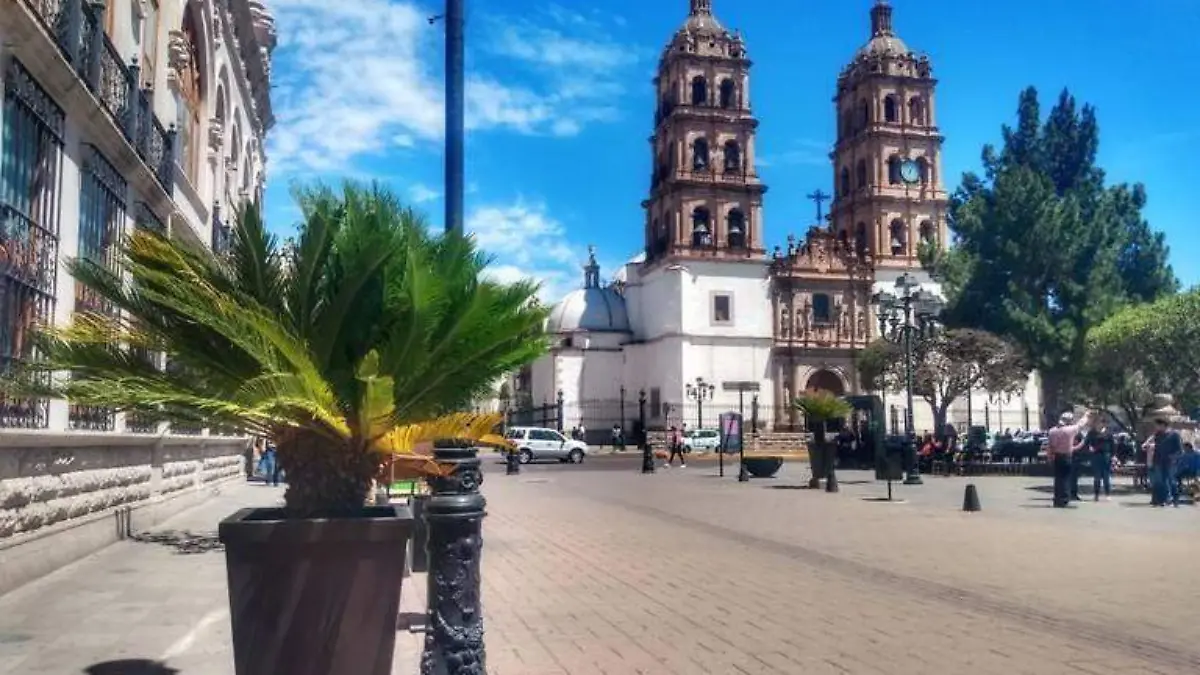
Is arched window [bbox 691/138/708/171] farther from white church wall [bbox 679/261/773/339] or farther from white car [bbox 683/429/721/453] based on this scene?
white car [bbox 683/429/721/453]

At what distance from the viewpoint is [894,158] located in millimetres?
64500

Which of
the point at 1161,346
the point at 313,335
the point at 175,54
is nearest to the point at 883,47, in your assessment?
the point at 1161,346

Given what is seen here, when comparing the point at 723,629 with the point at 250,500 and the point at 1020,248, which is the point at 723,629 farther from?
the point at 1020,248

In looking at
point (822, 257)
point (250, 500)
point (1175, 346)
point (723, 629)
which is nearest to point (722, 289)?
point (822, 257)

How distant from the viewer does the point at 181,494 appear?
15.0 m

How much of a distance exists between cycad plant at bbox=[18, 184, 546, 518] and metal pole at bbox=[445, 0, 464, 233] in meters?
2.47

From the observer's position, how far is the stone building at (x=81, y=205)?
7.45 meters

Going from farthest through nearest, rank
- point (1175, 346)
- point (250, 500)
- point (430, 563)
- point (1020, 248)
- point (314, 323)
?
point (1020, 248), point (1175, 346), point (250, 500), point (314, 323), point (430, 563)

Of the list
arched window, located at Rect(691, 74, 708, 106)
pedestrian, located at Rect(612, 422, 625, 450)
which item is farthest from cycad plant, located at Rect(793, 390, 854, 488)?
arched window, located at Rect(691, 74, 708, 106)

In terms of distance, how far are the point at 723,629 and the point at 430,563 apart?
3143 millimetres

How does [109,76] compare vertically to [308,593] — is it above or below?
above

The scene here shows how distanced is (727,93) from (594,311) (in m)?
17.1

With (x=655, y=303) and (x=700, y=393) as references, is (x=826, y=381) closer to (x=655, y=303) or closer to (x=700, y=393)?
(x=700, y=393)

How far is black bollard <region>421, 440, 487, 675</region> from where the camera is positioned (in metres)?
4.44
